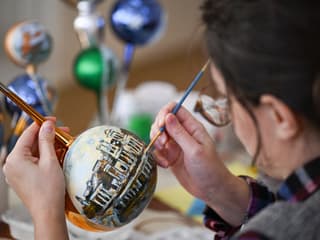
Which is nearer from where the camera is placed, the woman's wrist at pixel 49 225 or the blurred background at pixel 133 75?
the woman's wrist at pixel 49 225

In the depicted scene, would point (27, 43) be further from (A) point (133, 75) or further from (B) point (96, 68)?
(A) point (133, 75)

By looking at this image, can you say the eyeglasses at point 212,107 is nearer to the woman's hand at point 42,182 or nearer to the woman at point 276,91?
the woman at point 276,91

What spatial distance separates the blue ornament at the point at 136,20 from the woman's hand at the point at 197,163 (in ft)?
1.19

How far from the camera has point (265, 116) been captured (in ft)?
2.39

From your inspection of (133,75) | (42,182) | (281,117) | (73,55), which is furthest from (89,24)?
(133,75)

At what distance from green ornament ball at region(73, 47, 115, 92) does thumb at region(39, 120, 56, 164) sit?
401 millimetres

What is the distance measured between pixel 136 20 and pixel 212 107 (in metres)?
0.36

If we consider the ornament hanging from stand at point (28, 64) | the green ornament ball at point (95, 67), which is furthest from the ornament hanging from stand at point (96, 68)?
the ornament hanging from stand at point (28, 64)

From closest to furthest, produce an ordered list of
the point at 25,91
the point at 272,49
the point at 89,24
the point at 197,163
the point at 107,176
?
the point at 272,49 → the point at 107,176 → the point at 197,163 → the point at 25,91 → the point at 89,24

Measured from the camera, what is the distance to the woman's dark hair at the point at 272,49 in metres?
0.66

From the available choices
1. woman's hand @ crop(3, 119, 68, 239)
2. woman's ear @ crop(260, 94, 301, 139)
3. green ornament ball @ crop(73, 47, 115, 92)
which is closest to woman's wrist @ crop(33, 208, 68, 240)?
woman's hand @ crop(3, 119, 68, 239)

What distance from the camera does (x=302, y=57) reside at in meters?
0.67

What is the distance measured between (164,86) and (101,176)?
2.04 feet

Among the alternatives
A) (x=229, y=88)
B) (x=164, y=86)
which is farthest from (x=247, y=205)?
(x=164, y=86)
